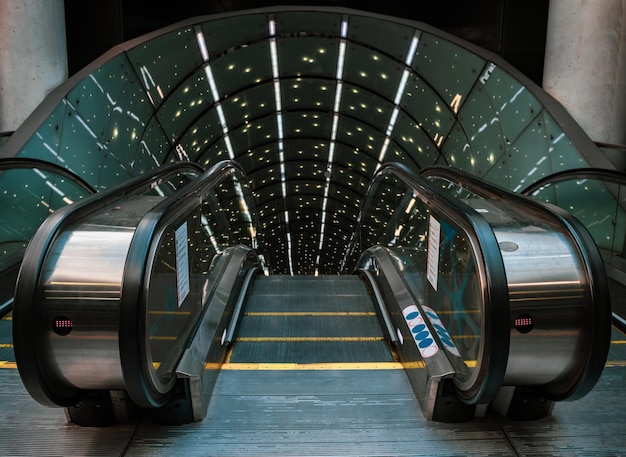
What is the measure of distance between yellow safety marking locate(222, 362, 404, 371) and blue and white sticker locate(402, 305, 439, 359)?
0.87ft

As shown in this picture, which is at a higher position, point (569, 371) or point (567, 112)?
point (567, 112)

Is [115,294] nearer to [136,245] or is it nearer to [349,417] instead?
[136,245]

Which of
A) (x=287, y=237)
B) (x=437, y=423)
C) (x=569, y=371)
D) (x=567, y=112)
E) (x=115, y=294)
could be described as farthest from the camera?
(x=287, y=237)

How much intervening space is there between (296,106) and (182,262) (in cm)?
1431

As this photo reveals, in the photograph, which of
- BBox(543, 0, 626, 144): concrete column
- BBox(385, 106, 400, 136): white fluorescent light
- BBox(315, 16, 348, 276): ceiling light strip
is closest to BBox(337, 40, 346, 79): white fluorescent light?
BBox(315, 16, 348, 276): ceiling light strip

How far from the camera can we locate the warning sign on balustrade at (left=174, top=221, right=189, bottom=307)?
321 centimetres

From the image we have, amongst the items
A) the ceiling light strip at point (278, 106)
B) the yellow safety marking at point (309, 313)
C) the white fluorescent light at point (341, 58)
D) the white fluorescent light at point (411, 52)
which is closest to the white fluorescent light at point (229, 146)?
the ceiling light strip at point (278, 106)

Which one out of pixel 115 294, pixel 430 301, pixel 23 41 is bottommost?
pixel 430 301

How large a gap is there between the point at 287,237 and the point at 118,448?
1208 inches

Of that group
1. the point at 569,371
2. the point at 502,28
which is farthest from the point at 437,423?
the point at 502,28

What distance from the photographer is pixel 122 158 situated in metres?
9.77

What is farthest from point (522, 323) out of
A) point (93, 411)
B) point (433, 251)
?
point (93, 411)

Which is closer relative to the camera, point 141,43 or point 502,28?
point 141,43

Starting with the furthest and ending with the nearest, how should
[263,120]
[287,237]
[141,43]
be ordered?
1. [287,237]
2. [263,120]
3. [141,43]
